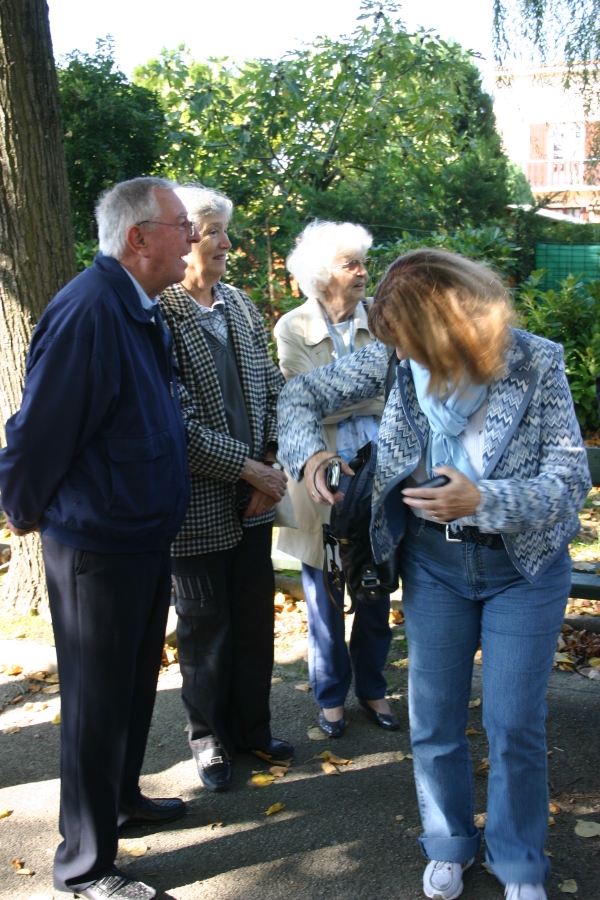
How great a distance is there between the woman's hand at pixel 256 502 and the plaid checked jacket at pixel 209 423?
0.05m

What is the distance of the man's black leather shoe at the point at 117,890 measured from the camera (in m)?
2.59

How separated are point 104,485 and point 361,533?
75cm

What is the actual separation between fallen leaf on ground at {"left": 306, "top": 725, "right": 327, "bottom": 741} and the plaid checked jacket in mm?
1004

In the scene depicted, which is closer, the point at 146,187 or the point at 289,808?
the point at 146,187

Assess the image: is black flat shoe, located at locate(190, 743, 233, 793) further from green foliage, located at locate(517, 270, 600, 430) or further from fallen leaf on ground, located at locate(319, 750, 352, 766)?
green foliage, located at locate(517, 270, 600, 430)

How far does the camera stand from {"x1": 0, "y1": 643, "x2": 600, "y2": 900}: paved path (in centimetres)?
276

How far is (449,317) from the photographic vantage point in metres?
2.28

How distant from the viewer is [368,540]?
2.54 meters

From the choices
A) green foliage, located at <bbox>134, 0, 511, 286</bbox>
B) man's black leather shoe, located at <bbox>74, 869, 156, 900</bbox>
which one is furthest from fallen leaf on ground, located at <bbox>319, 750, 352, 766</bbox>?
green foliage, located at <bbox>134, 0, 511, 286</bbox>

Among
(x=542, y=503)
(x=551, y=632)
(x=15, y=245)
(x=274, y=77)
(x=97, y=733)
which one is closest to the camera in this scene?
(x=542, y=503)

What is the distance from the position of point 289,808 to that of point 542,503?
165 cm

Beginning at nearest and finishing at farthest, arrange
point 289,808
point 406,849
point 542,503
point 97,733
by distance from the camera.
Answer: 1. point 542,503
2. point 97,733
3. point 406,849
4. point 289,808

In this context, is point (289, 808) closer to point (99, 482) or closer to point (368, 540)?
point (368, 540)

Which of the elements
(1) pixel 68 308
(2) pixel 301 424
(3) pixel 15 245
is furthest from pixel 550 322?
(1) pixel 68 308
